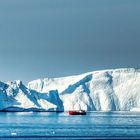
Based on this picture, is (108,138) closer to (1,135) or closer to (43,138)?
(43,138)

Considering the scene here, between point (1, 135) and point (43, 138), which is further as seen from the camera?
point (1, 135)

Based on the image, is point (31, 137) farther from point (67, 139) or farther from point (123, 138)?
point (123, 138)

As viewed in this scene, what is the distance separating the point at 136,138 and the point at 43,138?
13.5 metres

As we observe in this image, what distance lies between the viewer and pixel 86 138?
106 m

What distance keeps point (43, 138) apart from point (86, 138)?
246 inches

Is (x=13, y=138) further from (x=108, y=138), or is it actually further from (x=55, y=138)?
(x=108, y=138)

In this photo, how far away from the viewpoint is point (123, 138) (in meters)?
106

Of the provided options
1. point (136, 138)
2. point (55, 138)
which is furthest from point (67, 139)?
point (136, 138)

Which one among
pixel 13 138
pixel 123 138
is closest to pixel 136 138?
pixel 123 138

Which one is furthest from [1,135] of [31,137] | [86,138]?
[86,138]

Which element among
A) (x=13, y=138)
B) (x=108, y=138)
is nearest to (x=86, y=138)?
(x=108, y=138)

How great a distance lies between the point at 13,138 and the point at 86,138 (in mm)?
10417

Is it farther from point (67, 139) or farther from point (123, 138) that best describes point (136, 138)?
point (67, 139)

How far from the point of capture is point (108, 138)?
105438mm
